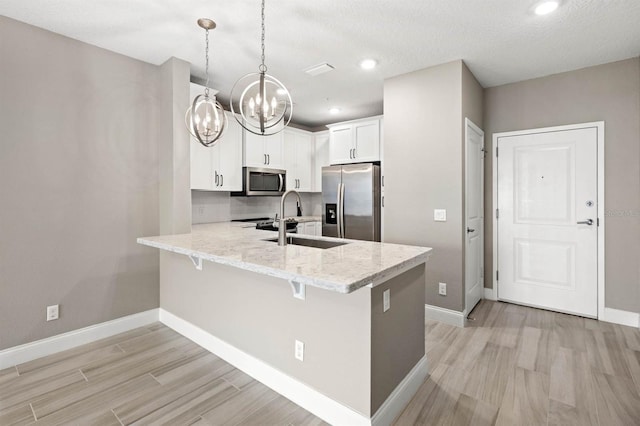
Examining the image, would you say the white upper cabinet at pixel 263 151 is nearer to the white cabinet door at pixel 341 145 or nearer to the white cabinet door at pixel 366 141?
the white cabinet door at pixel 341 145

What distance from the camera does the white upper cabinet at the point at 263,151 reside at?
4506 millimetres

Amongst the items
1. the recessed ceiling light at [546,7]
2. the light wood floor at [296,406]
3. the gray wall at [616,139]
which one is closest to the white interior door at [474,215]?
the light wood floor at [296,406]

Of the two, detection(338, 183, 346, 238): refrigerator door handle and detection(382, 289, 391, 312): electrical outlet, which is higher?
detection(338, 183, 346, 238): refrigerator door handle

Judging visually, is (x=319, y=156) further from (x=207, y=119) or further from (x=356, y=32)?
(x=207, y=119)

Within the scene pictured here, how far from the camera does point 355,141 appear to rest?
4680mm

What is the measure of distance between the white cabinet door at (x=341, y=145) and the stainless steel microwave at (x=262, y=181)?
849 millimetres

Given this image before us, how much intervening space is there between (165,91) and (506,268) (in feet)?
14.1

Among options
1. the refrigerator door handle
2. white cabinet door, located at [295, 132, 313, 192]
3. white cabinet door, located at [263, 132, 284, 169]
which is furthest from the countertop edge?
white cabinet door, located at [295, 132, 313, 192]

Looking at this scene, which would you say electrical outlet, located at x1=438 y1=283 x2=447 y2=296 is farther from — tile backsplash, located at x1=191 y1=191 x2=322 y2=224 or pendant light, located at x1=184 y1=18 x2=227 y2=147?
tile backsplash, located at x1=191 y1=191 x2=322 y2=224

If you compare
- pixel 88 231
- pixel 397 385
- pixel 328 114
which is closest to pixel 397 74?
pixel 328 114

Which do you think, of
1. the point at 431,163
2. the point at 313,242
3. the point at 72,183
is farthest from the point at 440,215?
the point at 72,183

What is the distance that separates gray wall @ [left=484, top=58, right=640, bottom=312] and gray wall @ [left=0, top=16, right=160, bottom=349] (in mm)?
4387

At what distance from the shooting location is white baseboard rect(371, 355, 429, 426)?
175 centimetres

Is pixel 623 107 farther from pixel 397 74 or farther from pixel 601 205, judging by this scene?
→ pixel 397 74
